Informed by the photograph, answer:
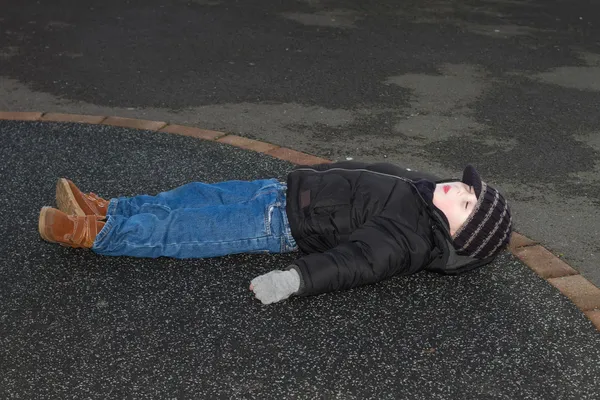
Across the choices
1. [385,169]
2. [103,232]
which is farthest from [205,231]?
[385,169]

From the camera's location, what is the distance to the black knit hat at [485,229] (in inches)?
143

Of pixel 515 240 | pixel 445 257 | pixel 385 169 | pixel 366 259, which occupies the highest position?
pixel 385 169

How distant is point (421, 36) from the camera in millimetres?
8055

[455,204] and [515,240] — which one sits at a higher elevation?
[455,204]

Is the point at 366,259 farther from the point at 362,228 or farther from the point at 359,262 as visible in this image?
the point at 362,228

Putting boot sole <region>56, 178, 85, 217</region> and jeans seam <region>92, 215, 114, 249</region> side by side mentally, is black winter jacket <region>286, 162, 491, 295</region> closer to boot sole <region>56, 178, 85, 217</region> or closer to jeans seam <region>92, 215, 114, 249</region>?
jeans seam <region>92, 215, 114, 249</region>

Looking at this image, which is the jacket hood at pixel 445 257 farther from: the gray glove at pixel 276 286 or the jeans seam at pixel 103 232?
the jeans seam at pixel 103 232

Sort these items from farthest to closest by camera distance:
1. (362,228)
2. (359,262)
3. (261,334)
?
1. (362,228)
2. (359,262)
3. (261,334)

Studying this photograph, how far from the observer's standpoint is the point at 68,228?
12.1ft

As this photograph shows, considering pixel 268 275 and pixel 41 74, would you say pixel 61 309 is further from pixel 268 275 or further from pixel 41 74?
pixel 41 74

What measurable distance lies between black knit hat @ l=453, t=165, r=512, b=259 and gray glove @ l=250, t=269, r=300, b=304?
2.55 feet

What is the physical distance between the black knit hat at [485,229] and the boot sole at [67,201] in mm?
1721

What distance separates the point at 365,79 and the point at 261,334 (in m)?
3.77

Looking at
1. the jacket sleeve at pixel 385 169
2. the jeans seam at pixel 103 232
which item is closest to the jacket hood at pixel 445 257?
the jacket sleeve at pixel 385 169
